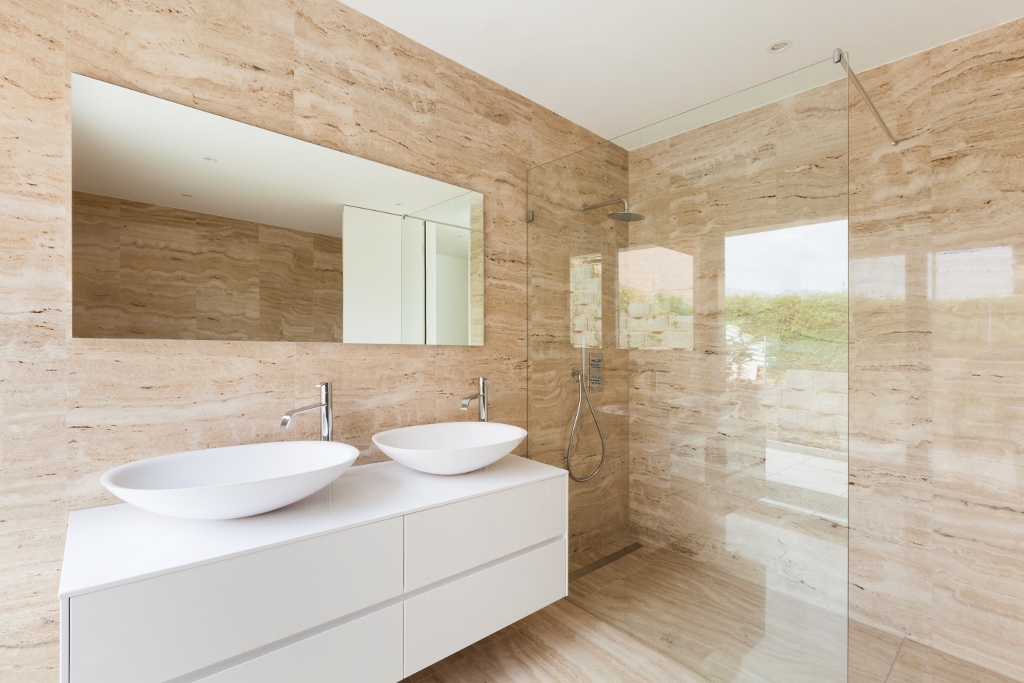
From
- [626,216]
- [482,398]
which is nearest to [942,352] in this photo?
[626,216]

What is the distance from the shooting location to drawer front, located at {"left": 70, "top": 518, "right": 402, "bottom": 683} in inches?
36.4

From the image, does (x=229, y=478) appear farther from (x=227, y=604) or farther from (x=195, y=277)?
(x=195, y=277)

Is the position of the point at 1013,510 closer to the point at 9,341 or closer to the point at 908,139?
the point at 908,139

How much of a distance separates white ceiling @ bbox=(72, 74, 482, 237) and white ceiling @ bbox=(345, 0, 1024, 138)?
66cm

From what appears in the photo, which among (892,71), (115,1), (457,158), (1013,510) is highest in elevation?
(892,71)

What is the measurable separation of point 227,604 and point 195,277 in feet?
3.22

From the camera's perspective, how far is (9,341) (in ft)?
3.95

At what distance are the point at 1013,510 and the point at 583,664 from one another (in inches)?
73.3

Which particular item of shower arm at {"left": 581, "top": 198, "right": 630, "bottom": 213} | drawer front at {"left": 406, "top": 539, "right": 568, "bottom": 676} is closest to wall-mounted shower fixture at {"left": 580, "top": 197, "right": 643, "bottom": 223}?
shower arm at {"left": 581, "top": 198, "right": 630, "bottom": 213}

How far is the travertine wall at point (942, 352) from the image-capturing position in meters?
1.86

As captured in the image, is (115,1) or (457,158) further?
(457,158)

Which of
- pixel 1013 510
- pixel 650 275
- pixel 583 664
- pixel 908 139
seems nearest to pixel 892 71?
pixel 908 139

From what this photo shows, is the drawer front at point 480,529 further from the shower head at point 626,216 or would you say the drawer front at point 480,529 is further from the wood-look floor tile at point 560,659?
the shower head at point 626,216

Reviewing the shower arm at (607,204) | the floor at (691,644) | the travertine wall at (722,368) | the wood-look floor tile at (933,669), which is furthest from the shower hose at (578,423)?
the wood-look floor tile at (933,669)
